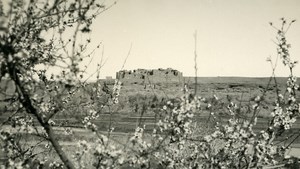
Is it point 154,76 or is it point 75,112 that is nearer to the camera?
point 75,112

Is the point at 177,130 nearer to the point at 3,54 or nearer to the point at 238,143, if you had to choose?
the point at 238,143

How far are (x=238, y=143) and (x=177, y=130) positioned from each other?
150 cm

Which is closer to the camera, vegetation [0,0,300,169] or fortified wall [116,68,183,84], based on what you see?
vegetation [0,0,300,169]

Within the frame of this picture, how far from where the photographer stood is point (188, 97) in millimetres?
4348

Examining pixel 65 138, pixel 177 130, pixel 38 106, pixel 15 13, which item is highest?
pixel 15 13

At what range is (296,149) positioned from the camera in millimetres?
17062

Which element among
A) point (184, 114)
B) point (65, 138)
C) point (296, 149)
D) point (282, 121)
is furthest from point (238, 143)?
point (65, 138)

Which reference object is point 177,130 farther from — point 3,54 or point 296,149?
point 296,149

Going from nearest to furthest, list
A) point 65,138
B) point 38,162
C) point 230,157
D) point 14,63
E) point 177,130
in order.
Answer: point 14,63, point 177,130, point 38,162, point 230,157, point 65,138

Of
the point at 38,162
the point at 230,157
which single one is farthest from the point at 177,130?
the point at 38,162

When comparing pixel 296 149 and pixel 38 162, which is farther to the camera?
pixel 296 149

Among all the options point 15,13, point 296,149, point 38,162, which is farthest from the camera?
point 296,149

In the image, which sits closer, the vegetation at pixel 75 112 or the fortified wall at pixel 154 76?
the vegetation at pixel 75 112

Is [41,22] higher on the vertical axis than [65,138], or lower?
higher
